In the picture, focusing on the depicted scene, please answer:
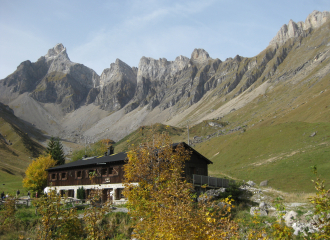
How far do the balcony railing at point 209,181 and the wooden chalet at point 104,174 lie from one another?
69 cm

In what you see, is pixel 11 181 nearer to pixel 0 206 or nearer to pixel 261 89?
pixel 0 206

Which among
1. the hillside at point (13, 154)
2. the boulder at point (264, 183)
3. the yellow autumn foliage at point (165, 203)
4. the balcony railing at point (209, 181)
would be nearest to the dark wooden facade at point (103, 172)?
the balcony railing at point (209, 181)

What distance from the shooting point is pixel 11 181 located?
77.9 metres

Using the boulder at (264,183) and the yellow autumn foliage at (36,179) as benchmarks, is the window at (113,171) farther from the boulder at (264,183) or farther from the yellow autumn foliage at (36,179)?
the boulder at (264,183)

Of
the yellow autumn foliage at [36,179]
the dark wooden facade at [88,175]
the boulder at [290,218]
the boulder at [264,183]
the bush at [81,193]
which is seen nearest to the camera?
the boulder at [290,218]

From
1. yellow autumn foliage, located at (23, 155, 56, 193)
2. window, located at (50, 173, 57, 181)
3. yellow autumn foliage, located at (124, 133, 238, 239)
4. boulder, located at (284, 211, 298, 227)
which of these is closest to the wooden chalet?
window, located at (50, 173, 57, 181)

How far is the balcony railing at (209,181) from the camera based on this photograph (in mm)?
37562

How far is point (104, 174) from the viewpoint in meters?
42.7

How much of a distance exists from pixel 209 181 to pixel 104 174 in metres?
16.9

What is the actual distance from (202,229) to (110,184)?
33489 millimetres

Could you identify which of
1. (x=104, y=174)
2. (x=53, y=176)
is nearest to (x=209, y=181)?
(x=104, y=174)

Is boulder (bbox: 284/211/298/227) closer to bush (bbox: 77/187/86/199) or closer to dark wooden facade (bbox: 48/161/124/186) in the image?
dark wooden facade (bbox: 48/161/124/186)

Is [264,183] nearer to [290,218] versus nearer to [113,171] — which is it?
[290,218]

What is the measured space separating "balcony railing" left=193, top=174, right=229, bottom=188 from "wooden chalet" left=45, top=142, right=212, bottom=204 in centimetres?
69
